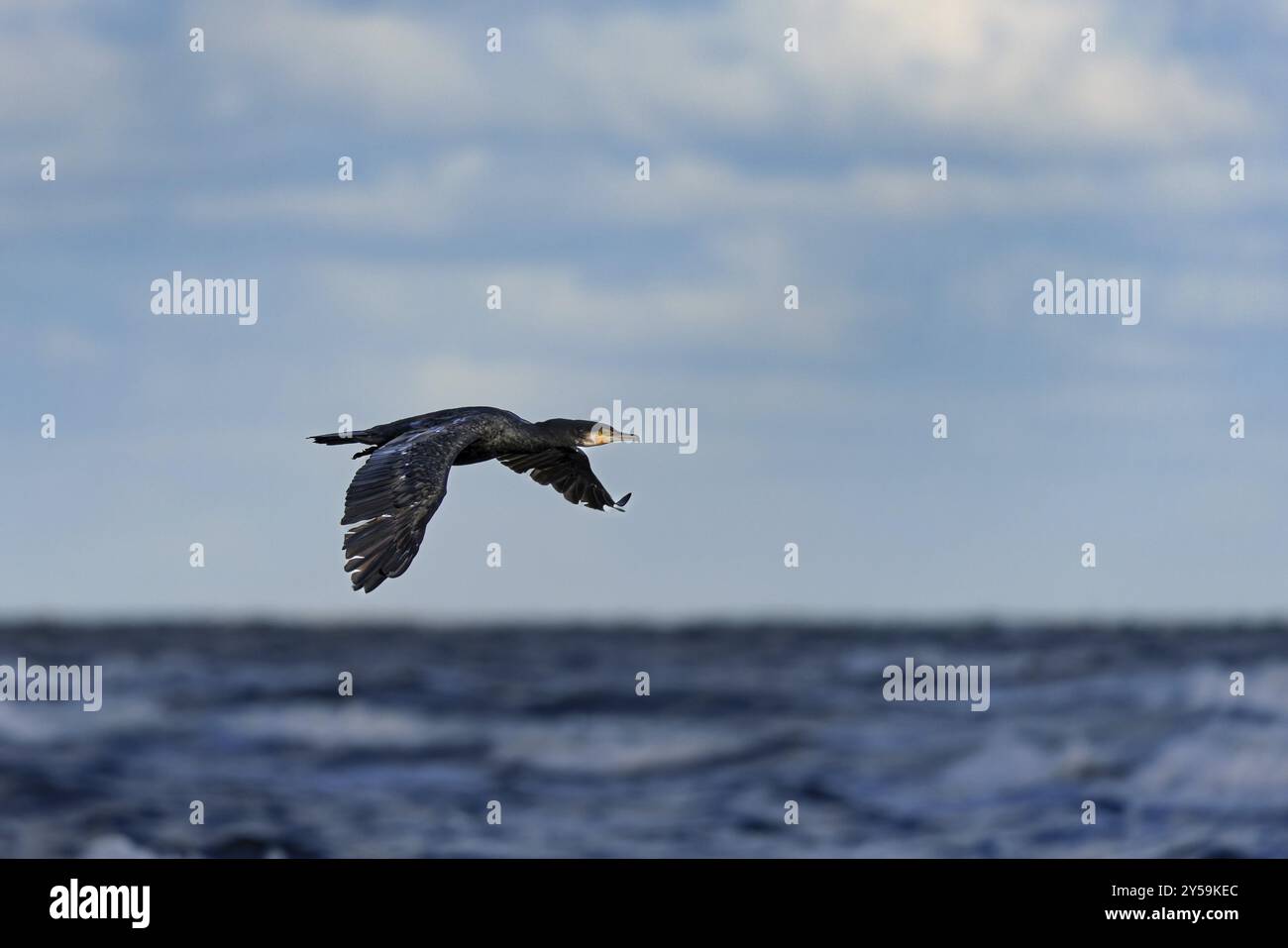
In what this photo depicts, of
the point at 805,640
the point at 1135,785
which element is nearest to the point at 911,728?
the point at 1135,785

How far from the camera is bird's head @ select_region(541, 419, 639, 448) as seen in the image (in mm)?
16969

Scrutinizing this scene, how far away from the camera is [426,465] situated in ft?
48.7

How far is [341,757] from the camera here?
4728 centimetres

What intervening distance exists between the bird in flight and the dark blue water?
20304 mm

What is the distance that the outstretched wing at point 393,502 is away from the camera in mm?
13680

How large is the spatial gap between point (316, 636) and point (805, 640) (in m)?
30.3
